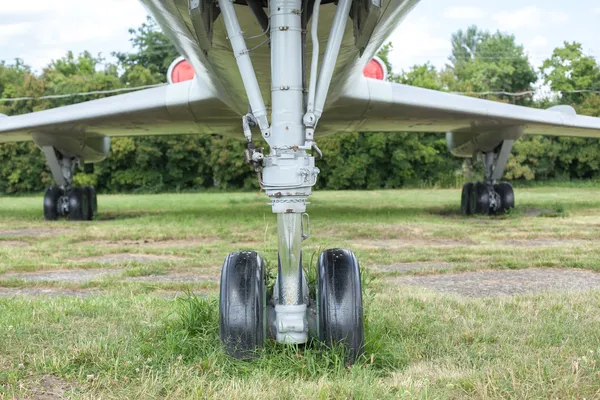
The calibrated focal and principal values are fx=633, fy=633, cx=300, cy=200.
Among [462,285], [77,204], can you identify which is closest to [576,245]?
[462,285]

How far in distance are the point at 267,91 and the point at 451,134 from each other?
Answer: 289 inches

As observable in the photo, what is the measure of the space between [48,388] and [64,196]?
9.07 m

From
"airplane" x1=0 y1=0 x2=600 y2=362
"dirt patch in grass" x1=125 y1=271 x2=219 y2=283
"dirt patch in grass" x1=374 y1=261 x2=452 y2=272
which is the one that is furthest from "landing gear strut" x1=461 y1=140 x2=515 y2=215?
"dirt patch in grass" x1=125 y1=271 x2=219 y2=283

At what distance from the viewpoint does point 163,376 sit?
7.88ft

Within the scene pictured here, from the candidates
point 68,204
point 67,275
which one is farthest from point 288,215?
point 68,204

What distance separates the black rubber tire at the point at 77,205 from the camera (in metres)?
10.6

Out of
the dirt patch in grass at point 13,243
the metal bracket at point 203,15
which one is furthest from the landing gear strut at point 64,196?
the metal bracket at point 203,15

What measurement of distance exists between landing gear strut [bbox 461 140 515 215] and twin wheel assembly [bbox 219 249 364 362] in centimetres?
831

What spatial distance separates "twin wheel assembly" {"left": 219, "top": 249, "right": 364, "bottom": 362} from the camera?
8.73 ft

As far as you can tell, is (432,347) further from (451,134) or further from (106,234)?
(451,134)

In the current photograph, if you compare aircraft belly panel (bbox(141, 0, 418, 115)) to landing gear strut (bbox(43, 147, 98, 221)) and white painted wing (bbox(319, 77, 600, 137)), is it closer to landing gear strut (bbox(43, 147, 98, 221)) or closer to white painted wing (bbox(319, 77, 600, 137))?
white painted wing (bbox(319, 77, 600, 137))

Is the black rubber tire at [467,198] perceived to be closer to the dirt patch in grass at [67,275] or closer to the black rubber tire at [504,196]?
the black rubber tire at [504,196]

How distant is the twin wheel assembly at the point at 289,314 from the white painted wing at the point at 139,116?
563 cm

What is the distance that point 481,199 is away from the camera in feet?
34.8
